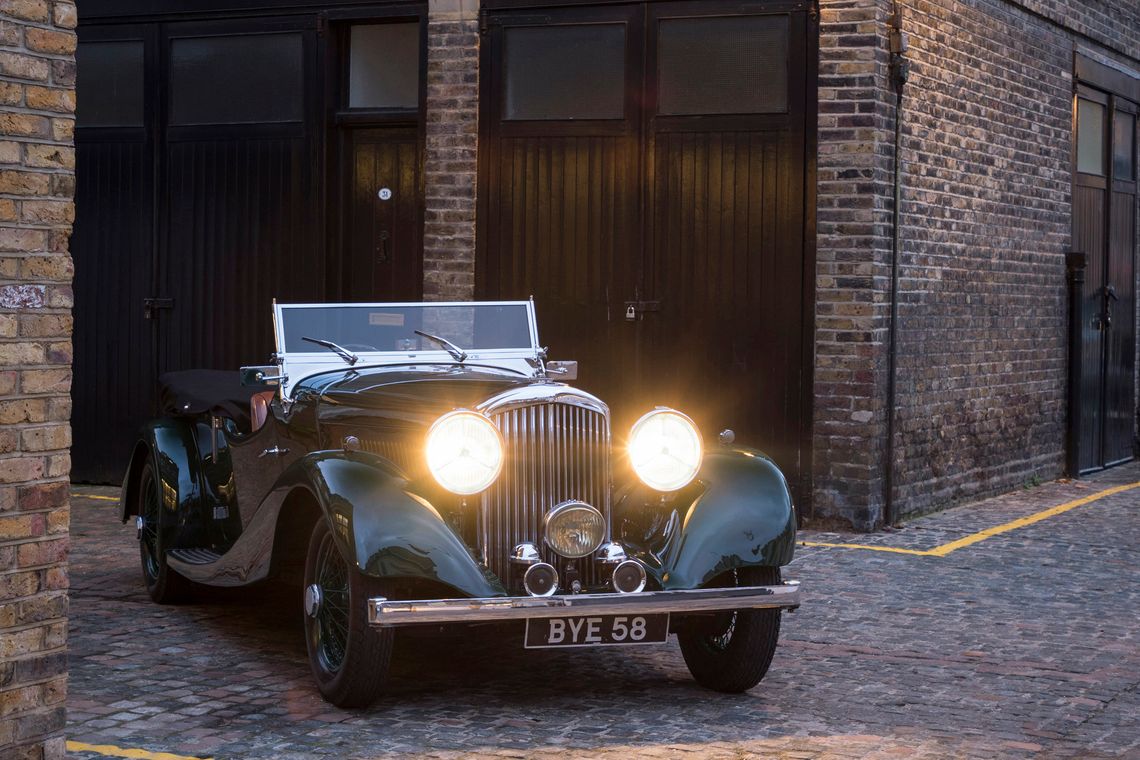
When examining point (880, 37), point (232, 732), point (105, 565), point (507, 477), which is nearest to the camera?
point (232, 732)

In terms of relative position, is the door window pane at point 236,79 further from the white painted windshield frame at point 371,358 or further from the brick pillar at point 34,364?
the brick pillar at point 34,364

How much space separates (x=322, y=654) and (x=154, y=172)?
23.4 ft

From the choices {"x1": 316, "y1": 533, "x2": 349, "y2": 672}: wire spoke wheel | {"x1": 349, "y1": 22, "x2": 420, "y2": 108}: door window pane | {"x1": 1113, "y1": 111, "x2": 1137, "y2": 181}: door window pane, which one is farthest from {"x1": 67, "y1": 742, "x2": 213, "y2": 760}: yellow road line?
{"x1": 1113, "y1": 111, "x2": 1137, "y2": 181}: door window pane

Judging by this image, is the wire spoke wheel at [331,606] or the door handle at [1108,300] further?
the door handle at [1108,300]

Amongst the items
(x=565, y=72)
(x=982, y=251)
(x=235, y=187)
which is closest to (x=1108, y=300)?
(x=982, y=251)

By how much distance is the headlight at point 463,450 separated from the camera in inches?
A: 222

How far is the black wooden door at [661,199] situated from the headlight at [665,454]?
14.8ft

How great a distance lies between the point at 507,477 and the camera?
577 cm

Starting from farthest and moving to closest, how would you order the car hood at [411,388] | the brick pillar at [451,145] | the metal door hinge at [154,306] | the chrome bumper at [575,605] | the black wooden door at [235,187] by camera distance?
the metal door hinge at [154,306]
the black wooden door at [235,187]
the brick pillar at [451,145]
the car hood at [411,388]
the chrome bumper at [575,605]

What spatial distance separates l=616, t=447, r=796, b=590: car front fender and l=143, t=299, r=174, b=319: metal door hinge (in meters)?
6.82

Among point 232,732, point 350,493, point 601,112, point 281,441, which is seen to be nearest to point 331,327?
point 281,441

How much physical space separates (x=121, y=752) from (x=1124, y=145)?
491 inches

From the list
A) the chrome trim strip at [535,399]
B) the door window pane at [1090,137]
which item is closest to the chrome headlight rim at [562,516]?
the chrome trim strip at [535,399]

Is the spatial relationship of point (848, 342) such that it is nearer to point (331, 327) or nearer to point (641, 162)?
point (641, 162)
